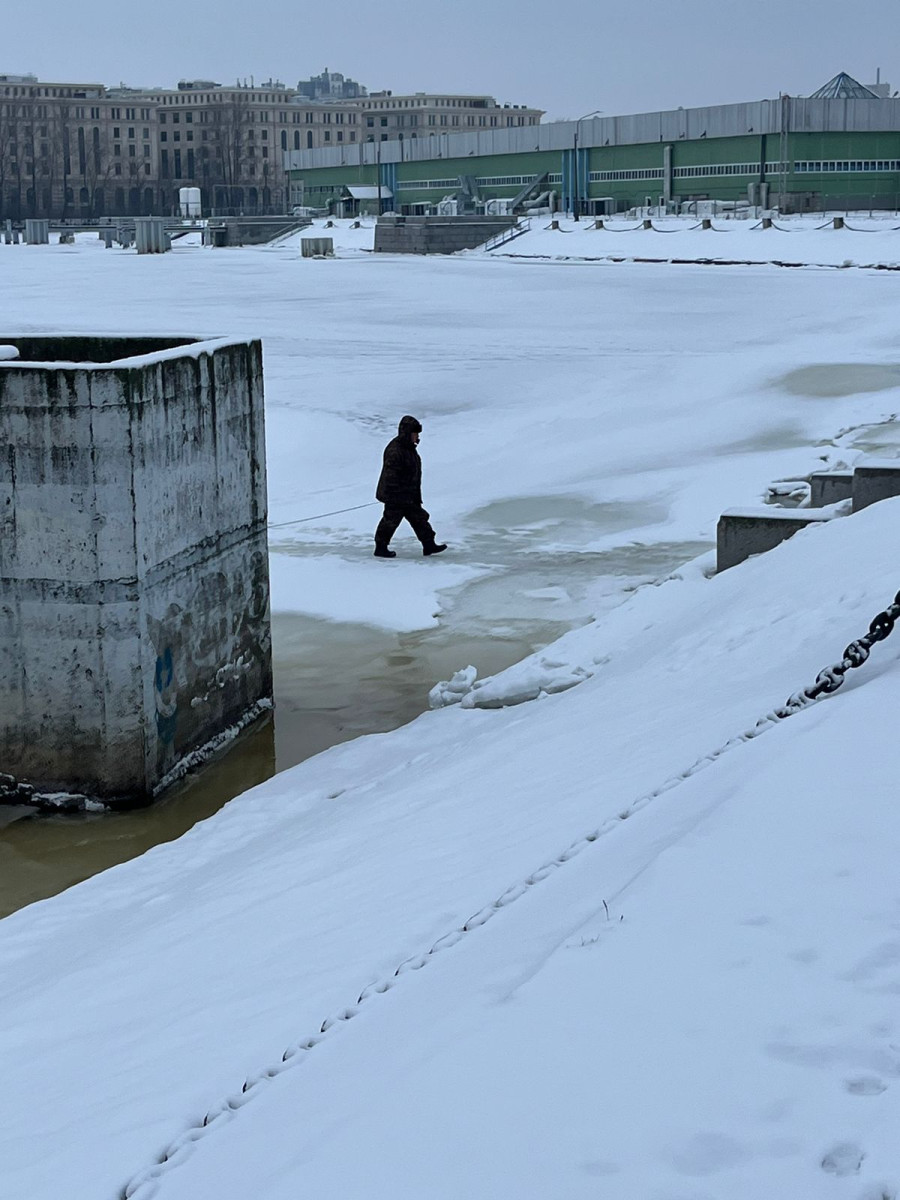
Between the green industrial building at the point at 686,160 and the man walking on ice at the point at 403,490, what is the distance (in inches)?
2136

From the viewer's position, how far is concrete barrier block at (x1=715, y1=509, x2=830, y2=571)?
1120 cm

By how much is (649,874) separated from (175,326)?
89.4 feet

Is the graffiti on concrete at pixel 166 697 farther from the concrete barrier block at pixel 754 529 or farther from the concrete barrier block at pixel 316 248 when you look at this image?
the concrete barrier block at pixel 316 248

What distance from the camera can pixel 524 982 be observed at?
3.90 m

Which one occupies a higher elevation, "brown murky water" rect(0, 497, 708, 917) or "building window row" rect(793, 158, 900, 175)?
"building window row" rect(793, 158, 900, 175)

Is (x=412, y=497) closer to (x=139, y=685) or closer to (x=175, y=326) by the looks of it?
(x=139, y=685)

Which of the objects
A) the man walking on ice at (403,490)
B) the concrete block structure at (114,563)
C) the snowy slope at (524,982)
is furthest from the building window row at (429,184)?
the snowy slope at (524,982)

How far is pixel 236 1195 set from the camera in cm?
331

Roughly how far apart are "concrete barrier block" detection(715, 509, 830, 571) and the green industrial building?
5577 cm

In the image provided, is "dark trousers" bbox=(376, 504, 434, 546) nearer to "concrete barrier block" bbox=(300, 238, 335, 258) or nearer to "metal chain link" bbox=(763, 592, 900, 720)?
"metal chain link" bbox=(763, 592, 900, 720)

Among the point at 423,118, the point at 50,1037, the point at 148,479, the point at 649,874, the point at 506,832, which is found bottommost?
the point at 50,1037

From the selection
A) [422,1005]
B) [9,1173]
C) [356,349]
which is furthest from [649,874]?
[356,349]

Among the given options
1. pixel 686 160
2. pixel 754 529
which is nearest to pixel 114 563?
pixel 754 529

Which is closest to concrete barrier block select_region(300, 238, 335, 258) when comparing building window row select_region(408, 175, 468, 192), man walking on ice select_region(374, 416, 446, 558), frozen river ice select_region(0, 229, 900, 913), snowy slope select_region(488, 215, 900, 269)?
snowy slope select_region(488, 215, 900, 269)
